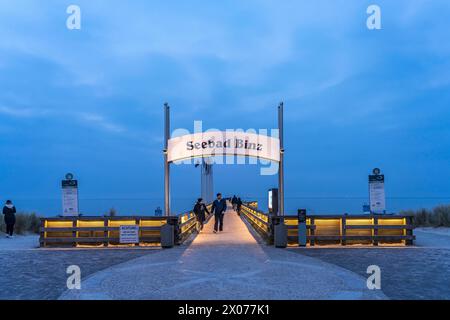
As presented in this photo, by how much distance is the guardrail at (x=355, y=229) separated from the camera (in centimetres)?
1517

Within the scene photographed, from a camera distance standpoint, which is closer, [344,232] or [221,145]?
[344,232]

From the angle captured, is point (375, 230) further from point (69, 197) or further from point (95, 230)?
point (69, 197)

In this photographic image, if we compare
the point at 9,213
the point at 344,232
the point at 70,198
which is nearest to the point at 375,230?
the point at 344,232

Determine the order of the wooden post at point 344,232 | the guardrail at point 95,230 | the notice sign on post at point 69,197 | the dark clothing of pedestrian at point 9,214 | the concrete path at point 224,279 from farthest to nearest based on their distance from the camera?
the dark clothing of pedestrian at point 9,214 < the notice sign on post at point 69,197 < the guardrail at point 95,230 < the wooden post at point 344,232 < the concrete path at point 224,279

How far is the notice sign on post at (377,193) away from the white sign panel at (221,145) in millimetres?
3655

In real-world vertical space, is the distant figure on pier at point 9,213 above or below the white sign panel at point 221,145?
below

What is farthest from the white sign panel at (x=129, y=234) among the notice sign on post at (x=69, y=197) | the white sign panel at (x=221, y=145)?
the white sign panel at (x=221, y=145)

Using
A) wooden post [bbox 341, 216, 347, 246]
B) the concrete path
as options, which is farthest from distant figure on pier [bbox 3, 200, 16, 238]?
wooden post [bbox 341, 216, 347, 246]

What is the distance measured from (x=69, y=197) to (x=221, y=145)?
5887 millimetres

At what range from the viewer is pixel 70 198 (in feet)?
51.4

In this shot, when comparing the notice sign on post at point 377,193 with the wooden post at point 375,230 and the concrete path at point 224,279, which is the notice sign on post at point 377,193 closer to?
the wooden post at point 375,230

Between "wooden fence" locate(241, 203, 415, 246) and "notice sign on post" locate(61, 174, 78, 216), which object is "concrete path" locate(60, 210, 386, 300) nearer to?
"wooden fence" locate(241, 203, 415, 246)

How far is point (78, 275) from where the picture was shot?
952cm

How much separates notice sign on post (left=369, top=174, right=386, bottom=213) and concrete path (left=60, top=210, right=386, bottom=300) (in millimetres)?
4824
